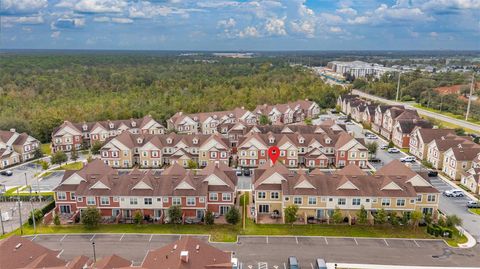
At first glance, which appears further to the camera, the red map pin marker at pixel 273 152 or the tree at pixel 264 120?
the tree at pixel 264 120

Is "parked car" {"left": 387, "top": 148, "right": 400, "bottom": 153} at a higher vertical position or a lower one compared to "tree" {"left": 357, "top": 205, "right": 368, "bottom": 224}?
lower

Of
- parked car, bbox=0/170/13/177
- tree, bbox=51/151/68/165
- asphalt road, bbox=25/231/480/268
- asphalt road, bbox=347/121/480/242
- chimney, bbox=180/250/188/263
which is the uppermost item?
chimney, bbox=180/250/188/263

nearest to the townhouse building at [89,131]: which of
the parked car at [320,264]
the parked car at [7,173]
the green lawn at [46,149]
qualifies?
the green lawn at [46,149]

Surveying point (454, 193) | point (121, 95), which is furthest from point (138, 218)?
point (121, 95)

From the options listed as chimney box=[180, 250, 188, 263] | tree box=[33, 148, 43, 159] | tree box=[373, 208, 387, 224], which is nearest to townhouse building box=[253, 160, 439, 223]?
tree box=[373, 208, 387, 224]

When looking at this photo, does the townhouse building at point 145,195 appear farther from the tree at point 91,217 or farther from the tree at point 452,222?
the tree at point 452,222

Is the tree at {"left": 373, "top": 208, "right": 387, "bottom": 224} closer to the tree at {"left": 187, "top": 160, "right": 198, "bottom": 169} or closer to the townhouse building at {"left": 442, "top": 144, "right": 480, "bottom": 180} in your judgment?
the townhouse building at {"left": 442, "top": 144, "right": 480, "bottom": 180}
